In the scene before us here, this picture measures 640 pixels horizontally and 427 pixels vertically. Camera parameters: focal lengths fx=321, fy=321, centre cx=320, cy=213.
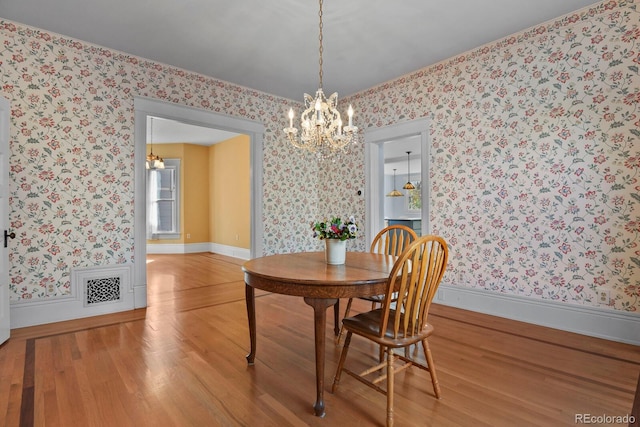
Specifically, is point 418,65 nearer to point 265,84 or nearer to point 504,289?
point 265,84

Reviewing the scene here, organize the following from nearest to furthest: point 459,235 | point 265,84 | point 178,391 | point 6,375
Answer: point 178,391 → point 6,375 → point 459,235 → point 265,84

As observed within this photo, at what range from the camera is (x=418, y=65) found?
3842 mm

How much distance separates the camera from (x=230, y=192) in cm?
762

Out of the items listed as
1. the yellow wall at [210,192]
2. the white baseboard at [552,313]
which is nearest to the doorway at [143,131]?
the yellow wall at [210,192]

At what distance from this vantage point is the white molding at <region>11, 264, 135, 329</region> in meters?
2.99

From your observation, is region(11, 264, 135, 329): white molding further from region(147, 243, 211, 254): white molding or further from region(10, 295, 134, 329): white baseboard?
region(147, 243, 211, 254): white molding

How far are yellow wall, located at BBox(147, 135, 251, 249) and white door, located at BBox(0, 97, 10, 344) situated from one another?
14.8ft

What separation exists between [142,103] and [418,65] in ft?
10.6

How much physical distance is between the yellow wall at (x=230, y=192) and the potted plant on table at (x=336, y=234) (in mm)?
5007

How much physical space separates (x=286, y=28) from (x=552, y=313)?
143 inches

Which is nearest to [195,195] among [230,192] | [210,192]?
[210,192]

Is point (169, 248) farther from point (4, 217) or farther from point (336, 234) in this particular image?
point (336, 234)

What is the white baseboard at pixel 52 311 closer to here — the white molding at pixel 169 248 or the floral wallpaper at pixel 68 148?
the floral wallpaper at pixel 68 148

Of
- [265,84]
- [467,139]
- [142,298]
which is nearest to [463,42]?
[467,139]
